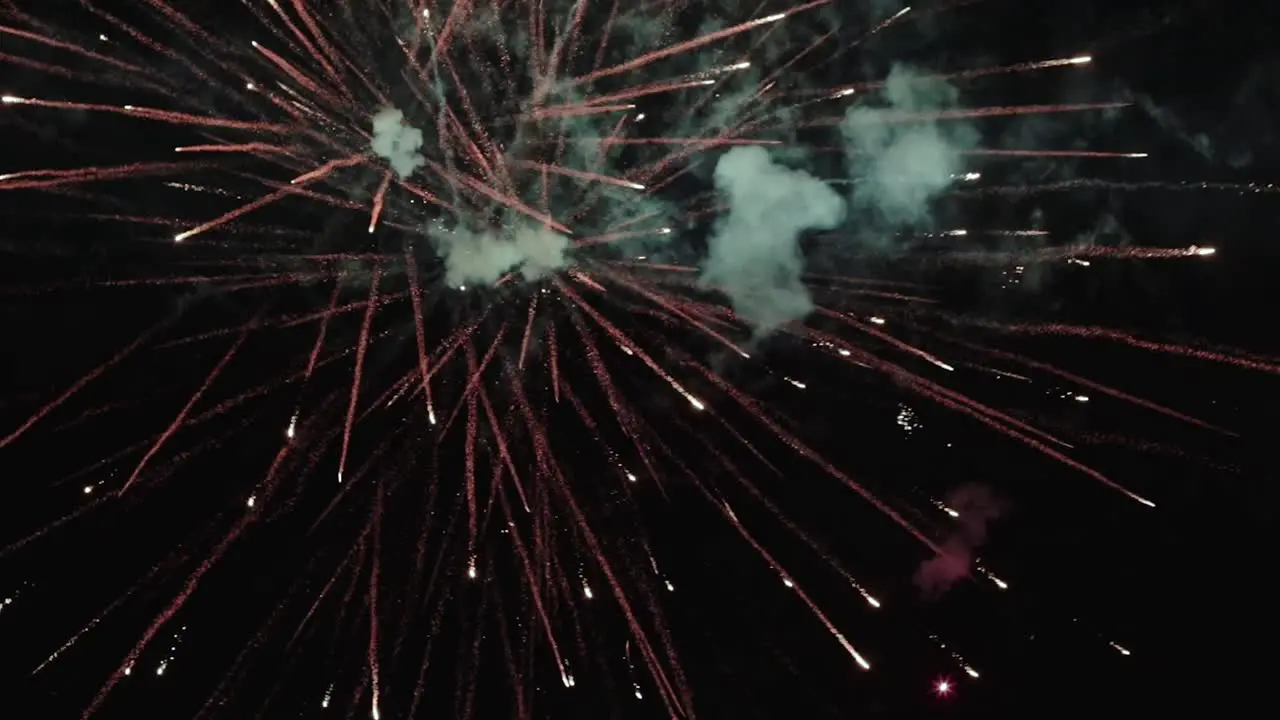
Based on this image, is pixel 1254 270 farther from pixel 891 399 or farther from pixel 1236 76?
pixel 891 399

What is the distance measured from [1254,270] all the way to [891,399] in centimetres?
312

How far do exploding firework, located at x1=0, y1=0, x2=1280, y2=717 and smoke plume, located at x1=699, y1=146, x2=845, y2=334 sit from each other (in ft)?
0.08

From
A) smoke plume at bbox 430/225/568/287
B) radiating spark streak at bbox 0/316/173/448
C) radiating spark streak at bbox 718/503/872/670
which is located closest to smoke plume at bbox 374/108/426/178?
smoke plume at bbox 430/225/568/287

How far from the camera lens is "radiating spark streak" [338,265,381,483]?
6.19m

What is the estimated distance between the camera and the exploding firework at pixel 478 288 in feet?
19.5

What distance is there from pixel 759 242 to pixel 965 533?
9.73 feet

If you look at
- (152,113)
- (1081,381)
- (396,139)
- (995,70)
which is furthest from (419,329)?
(1081,381)

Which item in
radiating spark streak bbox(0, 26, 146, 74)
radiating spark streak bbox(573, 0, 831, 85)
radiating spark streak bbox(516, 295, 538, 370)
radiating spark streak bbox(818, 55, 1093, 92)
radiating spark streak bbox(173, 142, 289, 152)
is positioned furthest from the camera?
radiating spark streak bbox(818, 55, 1093, 92)

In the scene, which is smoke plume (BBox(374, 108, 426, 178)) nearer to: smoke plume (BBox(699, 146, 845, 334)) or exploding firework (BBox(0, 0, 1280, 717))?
exploding firework (BBox(0, 0, 1280, 717))

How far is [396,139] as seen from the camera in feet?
19.6

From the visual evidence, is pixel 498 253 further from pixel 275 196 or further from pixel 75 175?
pixel 75 175

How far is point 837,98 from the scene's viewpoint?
669 centimetres

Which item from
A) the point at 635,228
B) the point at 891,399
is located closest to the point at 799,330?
the point at 891,399

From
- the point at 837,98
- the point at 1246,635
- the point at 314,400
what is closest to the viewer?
the point at 314,400
